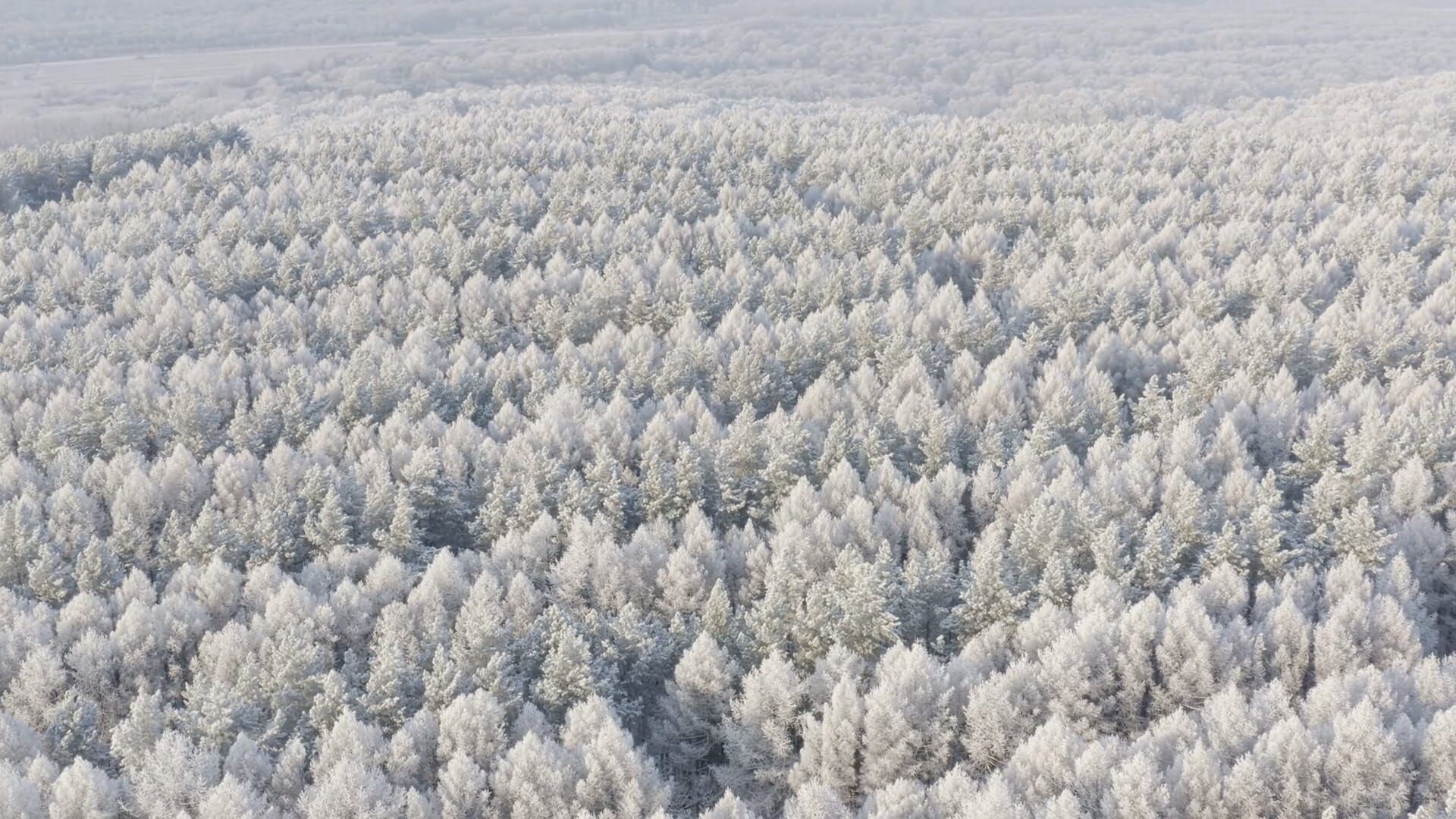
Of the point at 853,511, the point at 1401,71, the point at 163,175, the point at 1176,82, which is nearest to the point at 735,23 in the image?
the point at 1176,82

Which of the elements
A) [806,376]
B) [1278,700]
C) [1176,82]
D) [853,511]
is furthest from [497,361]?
[1176,82]

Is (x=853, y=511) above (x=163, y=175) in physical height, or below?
below

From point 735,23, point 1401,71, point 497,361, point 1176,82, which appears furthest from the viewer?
point 735,23

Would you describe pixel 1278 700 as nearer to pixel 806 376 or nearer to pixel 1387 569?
pixel 1387 569

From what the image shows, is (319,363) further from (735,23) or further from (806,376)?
(735,23)

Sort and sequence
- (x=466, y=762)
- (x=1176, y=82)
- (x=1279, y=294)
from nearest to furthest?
(x=466, y=762) < (x=1279, y=294) < (x=1176, y=82)

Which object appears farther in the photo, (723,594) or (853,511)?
(853,511)
